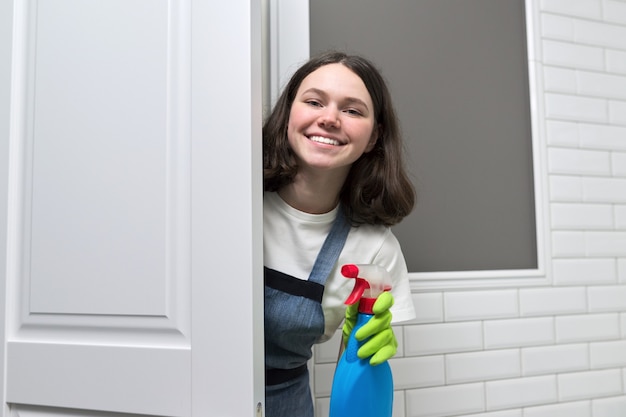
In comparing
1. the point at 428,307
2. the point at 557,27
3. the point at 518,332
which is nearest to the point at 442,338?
the point at 428,307

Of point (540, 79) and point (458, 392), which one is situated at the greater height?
point (540, 79)

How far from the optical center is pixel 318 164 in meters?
0.91

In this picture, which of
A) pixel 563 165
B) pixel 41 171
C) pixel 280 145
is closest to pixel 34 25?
pixel 41 171

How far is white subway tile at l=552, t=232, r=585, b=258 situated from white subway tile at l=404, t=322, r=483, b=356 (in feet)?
1.05

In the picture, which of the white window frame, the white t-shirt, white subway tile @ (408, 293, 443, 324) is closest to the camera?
the white t-shirt

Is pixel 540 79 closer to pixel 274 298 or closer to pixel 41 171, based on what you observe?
pixel 274 298

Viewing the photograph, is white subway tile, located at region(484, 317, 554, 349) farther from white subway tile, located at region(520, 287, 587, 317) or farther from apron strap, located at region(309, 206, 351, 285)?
apron strap, located at region(309, 206, 351, 285)

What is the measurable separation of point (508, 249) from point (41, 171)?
43.8 inches

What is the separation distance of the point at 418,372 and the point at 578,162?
0.74 m

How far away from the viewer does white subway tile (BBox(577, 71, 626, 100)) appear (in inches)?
57.1

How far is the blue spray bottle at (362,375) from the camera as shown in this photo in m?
0.83

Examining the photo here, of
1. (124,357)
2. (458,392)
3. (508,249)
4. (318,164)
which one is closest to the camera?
(124,357)

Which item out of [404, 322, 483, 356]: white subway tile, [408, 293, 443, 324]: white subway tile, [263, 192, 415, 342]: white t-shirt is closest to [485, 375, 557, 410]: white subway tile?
[404, 322, 483, 356]: white subway tile

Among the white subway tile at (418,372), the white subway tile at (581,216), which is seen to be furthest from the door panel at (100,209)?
the white subway tile at (581,216)
